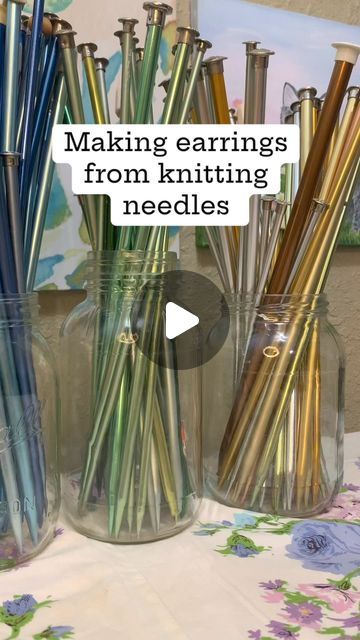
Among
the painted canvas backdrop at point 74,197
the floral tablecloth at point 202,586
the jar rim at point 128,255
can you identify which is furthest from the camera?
the painted canvas backdrop at point 74,197

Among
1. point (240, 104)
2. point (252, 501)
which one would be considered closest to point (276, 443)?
point (252, 501)

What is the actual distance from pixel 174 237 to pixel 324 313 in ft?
0.57

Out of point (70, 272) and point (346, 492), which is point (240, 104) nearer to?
point (70, 272)

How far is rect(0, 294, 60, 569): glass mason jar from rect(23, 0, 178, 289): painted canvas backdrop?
0.43 ft

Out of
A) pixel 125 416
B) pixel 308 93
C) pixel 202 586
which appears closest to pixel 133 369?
pixel 125 416

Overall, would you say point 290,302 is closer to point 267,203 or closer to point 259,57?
point 267,203

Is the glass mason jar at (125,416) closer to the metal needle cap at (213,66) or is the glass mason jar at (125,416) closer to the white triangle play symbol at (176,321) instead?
the white triangle play symbol at (176,321)

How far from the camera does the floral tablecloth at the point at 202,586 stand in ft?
1.01

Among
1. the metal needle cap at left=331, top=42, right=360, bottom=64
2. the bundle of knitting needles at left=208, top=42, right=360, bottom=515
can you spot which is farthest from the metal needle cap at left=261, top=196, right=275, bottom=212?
the metal needle cap at left=331, top=42, right=360, bottom=64

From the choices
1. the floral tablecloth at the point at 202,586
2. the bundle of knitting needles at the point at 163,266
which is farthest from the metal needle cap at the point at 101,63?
the floral tablecloth at the point at 202,586

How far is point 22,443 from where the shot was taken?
1.24ft

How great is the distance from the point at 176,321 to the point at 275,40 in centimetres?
34

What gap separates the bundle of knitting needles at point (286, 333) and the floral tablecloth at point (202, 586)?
0.03 m

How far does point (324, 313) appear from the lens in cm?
46
